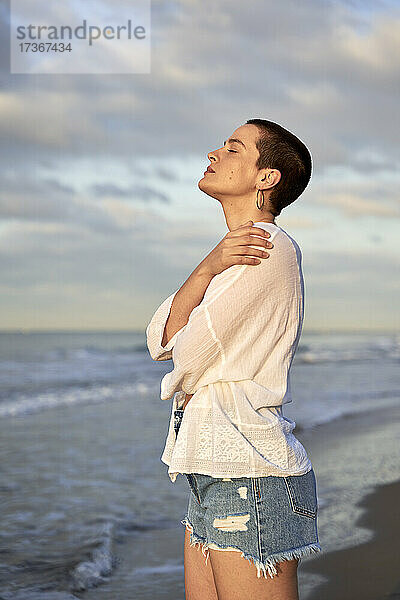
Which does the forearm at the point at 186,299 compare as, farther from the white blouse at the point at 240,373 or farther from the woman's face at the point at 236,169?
the woman's face at the point at 236,169

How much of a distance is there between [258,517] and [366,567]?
Result: 2.80 metres

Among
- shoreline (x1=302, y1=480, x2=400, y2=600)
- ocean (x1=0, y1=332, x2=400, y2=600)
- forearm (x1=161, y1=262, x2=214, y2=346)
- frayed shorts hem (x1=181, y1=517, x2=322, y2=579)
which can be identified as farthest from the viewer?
ocean (x1=0, y1=332, x2=400, y2=600)

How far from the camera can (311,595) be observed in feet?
12.1

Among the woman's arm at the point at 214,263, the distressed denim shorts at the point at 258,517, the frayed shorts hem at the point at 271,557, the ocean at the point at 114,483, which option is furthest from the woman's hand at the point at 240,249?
the ocean at the point at 114,483

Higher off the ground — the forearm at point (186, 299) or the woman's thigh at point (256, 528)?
the forearm at point (186, 299)

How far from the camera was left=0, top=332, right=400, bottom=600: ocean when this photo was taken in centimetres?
395

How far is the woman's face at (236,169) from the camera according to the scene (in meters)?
1.80

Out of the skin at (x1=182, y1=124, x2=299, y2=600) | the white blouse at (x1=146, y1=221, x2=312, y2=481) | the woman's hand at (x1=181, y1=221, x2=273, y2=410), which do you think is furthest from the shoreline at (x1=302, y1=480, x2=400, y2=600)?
the woman's hand at (x1=181, y1=221, x2=273, y2=410)

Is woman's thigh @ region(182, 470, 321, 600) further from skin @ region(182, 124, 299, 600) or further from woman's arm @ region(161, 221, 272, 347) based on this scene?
woman's arm @ region(161, 221, 272, 347)

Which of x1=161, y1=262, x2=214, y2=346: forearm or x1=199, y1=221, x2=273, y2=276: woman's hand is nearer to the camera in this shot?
x1=199, y1=221, x2=273, y2=276: woman's hand

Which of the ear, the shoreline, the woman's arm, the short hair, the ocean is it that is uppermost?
the short hair

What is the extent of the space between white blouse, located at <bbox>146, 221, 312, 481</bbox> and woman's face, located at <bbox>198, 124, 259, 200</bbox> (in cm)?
18

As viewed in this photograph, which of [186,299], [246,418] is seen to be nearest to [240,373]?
[246,418]

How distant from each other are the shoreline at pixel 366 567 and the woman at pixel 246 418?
231cm
